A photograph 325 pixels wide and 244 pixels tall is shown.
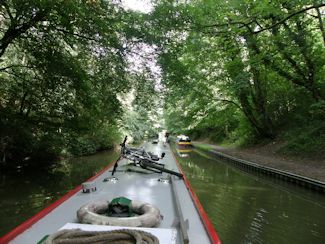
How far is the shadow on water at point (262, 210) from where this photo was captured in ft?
21.9

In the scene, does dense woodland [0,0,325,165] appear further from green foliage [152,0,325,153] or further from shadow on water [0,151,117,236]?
shadow on water [0,151,117,236]

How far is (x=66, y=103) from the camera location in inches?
497

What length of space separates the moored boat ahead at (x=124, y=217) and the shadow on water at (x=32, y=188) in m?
2.41

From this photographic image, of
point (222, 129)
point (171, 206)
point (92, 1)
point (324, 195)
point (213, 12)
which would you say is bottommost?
point (324, 195)

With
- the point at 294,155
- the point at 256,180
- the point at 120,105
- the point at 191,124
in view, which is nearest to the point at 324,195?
the point at 256,180

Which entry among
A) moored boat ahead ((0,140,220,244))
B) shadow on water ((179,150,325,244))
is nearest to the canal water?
shadow on water ((179,150,325,244))

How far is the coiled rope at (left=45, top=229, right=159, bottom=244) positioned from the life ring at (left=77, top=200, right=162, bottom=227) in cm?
55

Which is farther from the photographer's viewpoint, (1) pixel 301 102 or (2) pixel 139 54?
(1) pixel 301 102

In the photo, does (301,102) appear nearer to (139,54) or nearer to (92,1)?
(139,54)

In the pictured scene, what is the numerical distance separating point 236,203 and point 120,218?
671 centimetres

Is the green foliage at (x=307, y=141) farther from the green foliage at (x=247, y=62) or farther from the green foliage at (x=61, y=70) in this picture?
the green foliage at (x=61, y=70)

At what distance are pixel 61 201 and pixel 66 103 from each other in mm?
8056

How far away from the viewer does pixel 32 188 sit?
1109cm

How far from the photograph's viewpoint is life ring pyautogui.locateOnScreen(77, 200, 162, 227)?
3287 mm
